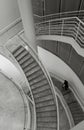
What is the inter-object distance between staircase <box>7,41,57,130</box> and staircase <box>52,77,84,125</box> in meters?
2.18

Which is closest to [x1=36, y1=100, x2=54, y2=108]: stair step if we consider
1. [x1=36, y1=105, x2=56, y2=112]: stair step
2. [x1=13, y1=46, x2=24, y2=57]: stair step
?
[x1=36, y1=105, x2=56, y2=112]: stair step

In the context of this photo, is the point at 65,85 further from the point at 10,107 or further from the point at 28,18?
the point at 28,18

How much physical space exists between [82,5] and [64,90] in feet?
20.1

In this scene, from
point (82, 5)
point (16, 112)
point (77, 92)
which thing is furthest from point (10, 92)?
point (82, 5)

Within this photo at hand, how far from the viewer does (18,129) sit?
460 inches

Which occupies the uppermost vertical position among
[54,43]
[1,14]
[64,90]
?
[1,14]

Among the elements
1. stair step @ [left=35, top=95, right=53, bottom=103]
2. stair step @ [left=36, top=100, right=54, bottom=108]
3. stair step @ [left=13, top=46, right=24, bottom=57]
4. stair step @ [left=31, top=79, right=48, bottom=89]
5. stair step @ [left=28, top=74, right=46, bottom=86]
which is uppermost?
stair step @ [left=13, top=46, right=24, bottom=57]

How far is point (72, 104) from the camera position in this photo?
39.3 feet

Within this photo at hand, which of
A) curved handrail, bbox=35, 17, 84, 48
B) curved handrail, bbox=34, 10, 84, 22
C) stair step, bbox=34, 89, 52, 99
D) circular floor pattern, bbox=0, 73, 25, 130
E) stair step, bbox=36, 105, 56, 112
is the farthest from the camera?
circular floor pattern, bbox=0, 73, 25, 130

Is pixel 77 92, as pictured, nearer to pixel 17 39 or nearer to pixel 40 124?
pixel 40 124

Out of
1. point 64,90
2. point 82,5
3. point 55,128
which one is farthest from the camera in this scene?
point 64,90

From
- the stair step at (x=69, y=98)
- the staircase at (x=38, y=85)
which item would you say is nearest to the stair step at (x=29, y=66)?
the staircase at (x=38, y=85)

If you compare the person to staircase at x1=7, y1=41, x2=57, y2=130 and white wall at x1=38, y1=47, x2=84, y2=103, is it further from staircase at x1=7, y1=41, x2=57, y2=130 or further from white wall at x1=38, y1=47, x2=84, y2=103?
staircase at x1=7, y1=41, x2=57, y2=130

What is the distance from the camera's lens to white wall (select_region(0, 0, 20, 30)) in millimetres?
9578
